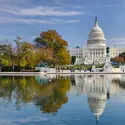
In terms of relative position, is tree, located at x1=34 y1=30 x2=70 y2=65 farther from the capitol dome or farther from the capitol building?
the capitol dome

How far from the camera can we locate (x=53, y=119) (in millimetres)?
9484

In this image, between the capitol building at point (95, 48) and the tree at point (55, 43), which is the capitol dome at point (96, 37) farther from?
the tree at point (55, 43)

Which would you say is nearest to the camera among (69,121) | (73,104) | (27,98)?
(69,121)

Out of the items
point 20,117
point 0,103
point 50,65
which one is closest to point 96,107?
point 20,117

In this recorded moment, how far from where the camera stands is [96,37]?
114 m

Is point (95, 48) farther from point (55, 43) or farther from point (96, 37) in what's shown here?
point (55, 43)

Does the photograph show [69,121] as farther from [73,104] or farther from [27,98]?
[27,98]

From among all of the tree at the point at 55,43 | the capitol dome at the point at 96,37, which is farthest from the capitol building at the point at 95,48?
the tree at the point at 55,43

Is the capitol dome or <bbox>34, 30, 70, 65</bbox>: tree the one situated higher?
the capitol dome

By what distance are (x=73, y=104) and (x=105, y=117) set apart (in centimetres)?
271

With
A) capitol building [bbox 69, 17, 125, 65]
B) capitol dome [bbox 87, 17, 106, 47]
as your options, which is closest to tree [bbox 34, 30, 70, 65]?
capitol building [bbox 69, 17, 125, 65]

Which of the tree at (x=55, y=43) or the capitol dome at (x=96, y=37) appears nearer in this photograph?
the tree at (x=55, y=43)

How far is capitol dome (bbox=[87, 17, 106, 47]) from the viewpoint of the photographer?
4451 inches

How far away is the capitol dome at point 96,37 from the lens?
113062 mm
